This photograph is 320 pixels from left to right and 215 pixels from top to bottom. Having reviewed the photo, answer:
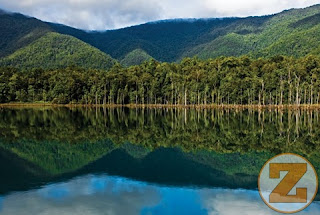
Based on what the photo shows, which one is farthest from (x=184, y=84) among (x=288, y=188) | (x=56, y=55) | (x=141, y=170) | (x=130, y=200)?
(x=56, y=55)

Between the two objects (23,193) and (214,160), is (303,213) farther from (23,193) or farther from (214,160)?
(23,193)

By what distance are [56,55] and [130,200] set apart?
174233 mm

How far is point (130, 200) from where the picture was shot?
13.7 metres

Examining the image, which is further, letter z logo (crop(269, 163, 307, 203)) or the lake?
the lake

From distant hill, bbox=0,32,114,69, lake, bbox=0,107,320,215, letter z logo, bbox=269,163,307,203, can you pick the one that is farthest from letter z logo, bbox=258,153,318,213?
distant hill, bbox=0,32,114,69

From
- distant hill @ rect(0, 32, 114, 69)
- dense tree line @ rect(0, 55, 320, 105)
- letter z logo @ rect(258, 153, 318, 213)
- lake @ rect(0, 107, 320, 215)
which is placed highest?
distant hill @ rect(0, 32, 114, 69)

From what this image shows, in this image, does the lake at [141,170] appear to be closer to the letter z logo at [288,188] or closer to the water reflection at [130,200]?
the water reflection at [130,200]

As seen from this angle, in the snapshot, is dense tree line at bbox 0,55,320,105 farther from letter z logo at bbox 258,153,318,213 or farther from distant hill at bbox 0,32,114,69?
letter z logo at bbox 258,153,318,213

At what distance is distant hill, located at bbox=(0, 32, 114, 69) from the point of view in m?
170

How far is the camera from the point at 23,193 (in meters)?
14.6

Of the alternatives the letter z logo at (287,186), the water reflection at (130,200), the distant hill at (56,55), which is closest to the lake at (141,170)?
the water reflection at (130,200)

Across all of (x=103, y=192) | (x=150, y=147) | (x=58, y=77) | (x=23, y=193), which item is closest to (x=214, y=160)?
(x=150, y=147)

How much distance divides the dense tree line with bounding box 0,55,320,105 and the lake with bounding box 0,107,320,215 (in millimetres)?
51826

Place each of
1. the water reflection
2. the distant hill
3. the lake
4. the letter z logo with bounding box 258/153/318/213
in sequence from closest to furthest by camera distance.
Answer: the letter z logo with bounding box 258/153/318/213
the water reflection
the lake
the distant hill
